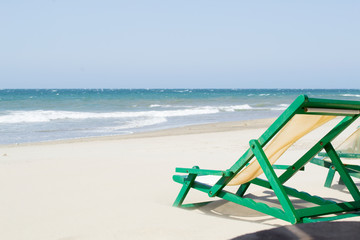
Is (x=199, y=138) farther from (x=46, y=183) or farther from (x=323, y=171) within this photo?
(x=46, y=183)

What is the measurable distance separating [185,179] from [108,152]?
4573mm

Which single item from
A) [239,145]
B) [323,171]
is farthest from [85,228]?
[239,145]

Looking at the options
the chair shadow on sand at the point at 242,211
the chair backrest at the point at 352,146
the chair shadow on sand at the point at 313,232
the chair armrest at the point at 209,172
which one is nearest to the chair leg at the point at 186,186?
the chair armrest at the point at 209,172

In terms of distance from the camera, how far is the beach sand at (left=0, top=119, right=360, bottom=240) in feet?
10.4

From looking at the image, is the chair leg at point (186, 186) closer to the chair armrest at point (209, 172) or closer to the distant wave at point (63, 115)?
the chair armrest at point (209, 172)

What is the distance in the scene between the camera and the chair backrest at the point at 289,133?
282cm

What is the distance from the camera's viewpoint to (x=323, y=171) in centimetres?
579

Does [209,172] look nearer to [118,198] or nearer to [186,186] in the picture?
[186,186]

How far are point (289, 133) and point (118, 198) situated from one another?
6.69 ft

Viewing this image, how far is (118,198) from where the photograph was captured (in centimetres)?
421

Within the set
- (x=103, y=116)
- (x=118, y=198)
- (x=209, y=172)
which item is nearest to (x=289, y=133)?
(x=209, y=172)

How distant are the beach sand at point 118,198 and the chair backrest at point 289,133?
17.6 inches

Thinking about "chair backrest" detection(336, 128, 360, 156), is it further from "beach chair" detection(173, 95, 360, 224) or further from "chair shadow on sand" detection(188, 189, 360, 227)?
"beach chair" detection(173, 95, 360, 224)

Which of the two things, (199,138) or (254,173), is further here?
(199,138)
